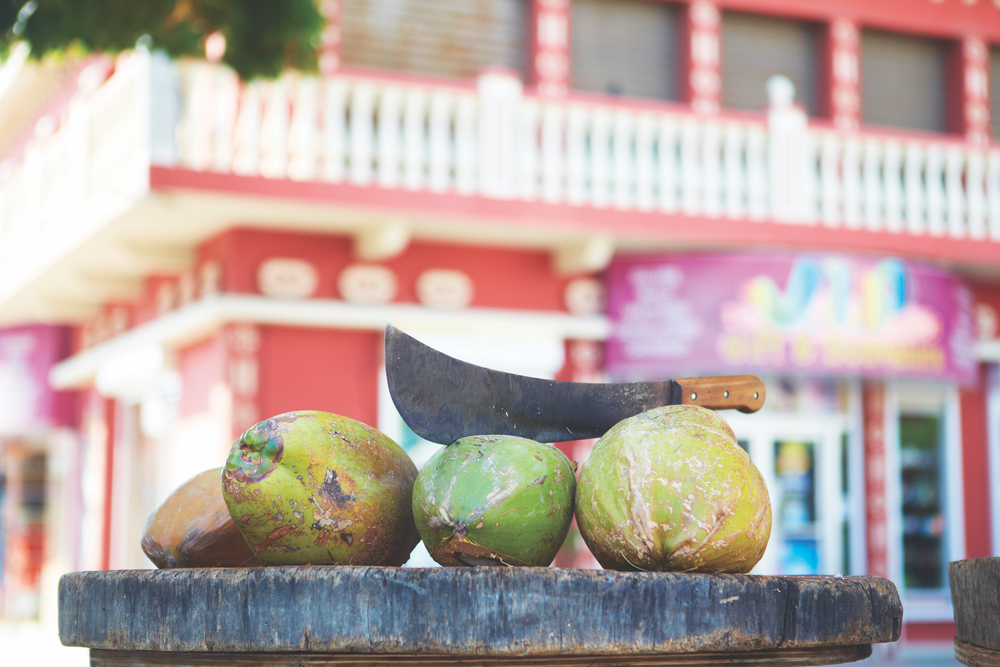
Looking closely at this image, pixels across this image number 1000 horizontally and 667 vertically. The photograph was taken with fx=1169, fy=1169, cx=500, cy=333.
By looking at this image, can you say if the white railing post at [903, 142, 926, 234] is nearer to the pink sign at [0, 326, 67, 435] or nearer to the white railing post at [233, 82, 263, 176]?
the white railing post at [233, 82, 263, 176]

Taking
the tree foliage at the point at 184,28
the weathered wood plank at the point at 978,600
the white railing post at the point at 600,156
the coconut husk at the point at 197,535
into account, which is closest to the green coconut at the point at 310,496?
the coconut husk at the point at 197,535

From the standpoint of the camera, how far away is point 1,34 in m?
5.73

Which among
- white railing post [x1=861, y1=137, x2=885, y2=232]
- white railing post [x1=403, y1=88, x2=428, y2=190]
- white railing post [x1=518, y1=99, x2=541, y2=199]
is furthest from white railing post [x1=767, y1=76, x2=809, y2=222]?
white railing post [x1=403, y1=88, x2=428, y2=190]

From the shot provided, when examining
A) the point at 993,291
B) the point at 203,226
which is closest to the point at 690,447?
the point at 203,226

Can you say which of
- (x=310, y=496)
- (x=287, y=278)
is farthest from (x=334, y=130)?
(x=310, y=496)

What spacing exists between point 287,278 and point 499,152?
80.2 inches

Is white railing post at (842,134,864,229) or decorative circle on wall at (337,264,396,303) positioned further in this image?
white railing post at (842,134,864,229)

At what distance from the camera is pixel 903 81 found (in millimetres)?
12070

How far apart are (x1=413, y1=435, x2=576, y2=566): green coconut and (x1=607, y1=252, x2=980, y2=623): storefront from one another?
28.1 feet

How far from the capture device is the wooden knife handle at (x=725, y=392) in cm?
200

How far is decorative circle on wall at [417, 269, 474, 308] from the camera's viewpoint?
9977mm

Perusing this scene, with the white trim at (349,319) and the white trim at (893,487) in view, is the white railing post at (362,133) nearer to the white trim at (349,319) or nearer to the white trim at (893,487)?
the white trim at (349,319)

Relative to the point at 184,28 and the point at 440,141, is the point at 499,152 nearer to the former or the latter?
the point at 440,141

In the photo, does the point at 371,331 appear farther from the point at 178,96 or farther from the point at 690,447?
the point at 690,447
